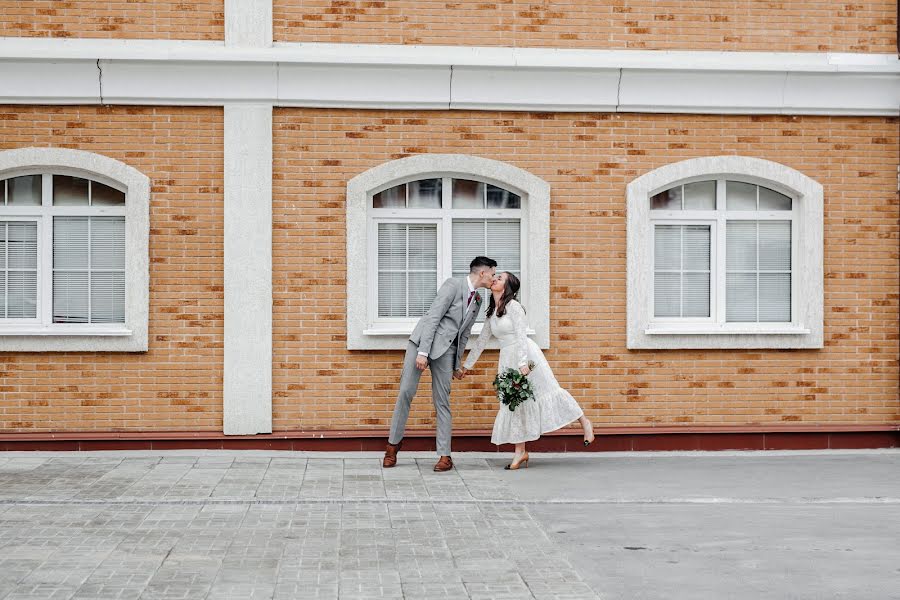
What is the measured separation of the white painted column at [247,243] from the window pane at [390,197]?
1.08 meters

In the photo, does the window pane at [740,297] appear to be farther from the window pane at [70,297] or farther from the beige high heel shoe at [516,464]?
the window pane at [70,297]

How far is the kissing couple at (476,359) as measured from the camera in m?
10.4

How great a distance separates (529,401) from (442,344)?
95 centimetres

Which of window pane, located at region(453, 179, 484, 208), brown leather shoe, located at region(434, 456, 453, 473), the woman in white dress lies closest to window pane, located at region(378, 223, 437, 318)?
window pane, located at region(453, 179, 484, 208)

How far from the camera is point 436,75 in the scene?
11.3 metres

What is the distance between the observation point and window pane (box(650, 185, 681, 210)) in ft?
38.9

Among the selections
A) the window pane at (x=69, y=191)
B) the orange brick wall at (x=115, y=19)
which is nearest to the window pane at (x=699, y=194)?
the orange brick wall at (x=115, y=19)

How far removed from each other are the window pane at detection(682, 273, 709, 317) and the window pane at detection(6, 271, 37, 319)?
6448mm

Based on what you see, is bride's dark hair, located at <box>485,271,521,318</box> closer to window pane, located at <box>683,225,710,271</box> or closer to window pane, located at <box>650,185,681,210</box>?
window pane, located at <box>650,185,681,210</box>

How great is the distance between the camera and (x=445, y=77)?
37.1 feet

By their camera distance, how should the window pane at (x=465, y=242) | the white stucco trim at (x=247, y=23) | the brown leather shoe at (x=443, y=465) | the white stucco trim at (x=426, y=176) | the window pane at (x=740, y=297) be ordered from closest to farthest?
the brown leather shoe at (x=443, y=465), the white stucco trim at (x=247, y=23), the white stucco trim at (x=426, y=176), the window pane at (x=465, y=242), the window pane at (x=740, y=297)

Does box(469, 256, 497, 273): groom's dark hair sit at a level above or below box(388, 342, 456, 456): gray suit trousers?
above

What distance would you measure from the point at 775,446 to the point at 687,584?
226 inches

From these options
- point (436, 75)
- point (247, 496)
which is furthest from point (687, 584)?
point (436, 75)
